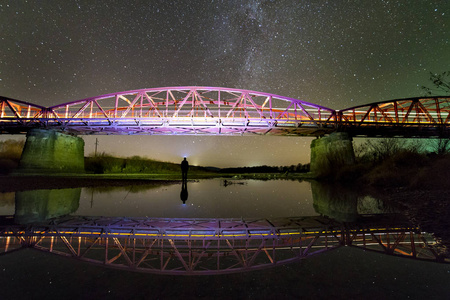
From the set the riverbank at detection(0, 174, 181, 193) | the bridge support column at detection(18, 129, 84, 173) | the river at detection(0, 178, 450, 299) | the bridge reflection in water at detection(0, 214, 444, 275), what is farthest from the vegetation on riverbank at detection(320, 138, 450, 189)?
the bridge support column at detection(18, 129, 84, 173)

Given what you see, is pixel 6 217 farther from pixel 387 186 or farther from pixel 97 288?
pixel 387 186

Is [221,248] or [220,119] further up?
[220,119]

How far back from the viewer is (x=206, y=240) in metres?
3.18

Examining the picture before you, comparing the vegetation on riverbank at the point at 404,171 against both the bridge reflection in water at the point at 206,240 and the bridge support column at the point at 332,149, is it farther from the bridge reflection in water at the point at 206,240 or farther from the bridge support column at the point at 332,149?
the bridge support column at the point at 332,149

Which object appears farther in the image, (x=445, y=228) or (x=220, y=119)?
(x=220, y=119)

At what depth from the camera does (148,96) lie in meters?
34.5

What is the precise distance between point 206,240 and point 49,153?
3498cm

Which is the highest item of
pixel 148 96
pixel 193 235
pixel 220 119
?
pixel 148 96

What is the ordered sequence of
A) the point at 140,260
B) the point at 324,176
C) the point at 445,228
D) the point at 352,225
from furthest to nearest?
the point at 324,176 → the point at 352,225 → the point at 445,228 → the point at 140,260

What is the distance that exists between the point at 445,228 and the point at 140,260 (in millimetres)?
4102

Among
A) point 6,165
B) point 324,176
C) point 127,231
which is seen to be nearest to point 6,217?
point 127,231

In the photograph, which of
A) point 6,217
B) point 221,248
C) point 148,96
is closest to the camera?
point 221,248

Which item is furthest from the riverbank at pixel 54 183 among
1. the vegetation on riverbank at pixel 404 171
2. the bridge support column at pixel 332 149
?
the bridge support column at pixel 332 149

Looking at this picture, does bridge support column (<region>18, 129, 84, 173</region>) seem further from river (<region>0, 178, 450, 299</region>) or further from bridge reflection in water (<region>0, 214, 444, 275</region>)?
river (<region>0, 178, 450, 299</region>)
